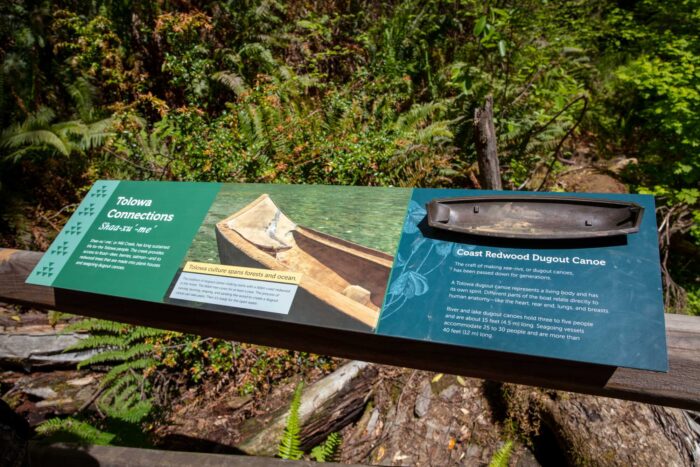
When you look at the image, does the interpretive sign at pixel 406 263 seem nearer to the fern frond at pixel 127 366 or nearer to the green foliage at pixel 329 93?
the fern frond at pixel 127 366

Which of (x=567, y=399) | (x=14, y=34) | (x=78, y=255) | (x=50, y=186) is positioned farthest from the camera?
(x=14, y=34)

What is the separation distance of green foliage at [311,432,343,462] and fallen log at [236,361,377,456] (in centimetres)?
12

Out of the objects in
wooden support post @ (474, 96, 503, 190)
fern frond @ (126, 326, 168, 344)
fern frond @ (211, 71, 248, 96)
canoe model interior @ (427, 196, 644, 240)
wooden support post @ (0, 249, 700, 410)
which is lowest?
fern frond @ (126, 326, 168, 344)

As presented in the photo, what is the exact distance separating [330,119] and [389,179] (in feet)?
3.48

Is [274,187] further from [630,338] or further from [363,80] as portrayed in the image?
[363,80]

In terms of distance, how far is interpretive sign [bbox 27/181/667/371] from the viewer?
3.56ft

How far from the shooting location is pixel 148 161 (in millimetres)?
4742

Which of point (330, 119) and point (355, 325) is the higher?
point (355, 325)

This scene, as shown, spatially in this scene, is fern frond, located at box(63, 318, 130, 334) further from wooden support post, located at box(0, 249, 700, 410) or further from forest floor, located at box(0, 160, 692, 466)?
wooden support post, located at box(0, 249, 700, 410)

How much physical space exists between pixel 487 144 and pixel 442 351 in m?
2.44

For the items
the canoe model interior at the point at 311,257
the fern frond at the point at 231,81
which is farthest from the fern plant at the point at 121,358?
the fern frond at the point at 231,81

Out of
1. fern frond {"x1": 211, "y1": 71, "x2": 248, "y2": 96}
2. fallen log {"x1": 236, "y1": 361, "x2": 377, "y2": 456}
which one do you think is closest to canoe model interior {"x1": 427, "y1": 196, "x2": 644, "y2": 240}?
fallen log {"x1": 236, "y1": 361, "x2": 377, "y2": 456}

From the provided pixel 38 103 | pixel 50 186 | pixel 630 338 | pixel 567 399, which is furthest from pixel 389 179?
pixel 38 103

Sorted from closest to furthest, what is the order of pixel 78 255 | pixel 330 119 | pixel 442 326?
pixel 442 326
pixel 78 255
pixel 330 119
